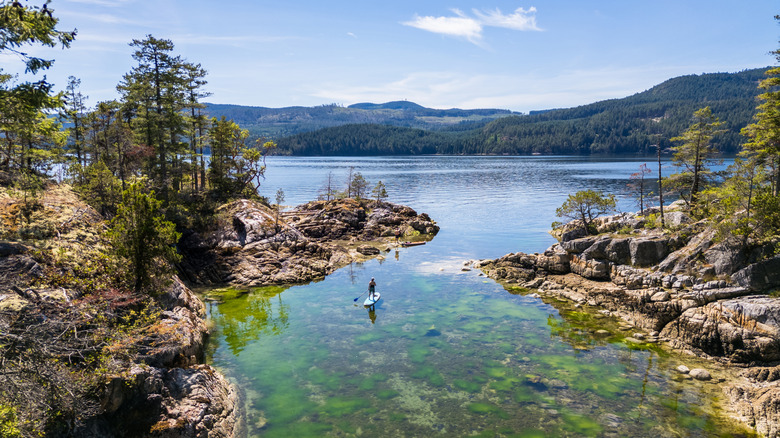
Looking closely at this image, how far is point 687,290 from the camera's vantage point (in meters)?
28.4

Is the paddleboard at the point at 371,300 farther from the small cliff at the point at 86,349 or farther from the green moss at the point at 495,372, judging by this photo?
the small cliff at the point at 86,349

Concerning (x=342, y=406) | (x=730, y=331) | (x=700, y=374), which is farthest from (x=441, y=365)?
(x=730, y=331)

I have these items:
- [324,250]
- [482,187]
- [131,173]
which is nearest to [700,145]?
[324,250]

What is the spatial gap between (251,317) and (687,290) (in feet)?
102

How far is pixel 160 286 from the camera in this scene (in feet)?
74.6

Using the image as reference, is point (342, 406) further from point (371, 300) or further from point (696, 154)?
point (696, 154)

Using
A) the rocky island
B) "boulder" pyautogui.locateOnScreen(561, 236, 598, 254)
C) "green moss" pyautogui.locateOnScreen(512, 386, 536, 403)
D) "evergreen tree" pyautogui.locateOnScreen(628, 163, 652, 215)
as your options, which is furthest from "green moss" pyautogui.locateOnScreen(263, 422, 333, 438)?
"evergreen tree" pyautogui.locateOnScreen(628, 163, 652, 215)

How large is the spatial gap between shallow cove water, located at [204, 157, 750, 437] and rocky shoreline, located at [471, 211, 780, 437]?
1500 millimetres

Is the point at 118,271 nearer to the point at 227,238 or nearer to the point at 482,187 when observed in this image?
the point at 227,238

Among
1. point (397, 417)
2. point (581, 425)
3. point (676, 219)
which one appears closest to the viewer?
point (581, 425)

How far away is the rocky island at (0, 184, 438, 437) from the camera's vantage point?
11750 millimetres

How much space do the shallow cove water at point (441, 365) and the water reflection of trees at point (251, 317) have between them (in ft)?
0.27

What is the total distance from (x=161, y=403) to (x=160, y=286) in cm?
787

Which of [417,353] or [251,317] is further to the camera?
[251,317]
